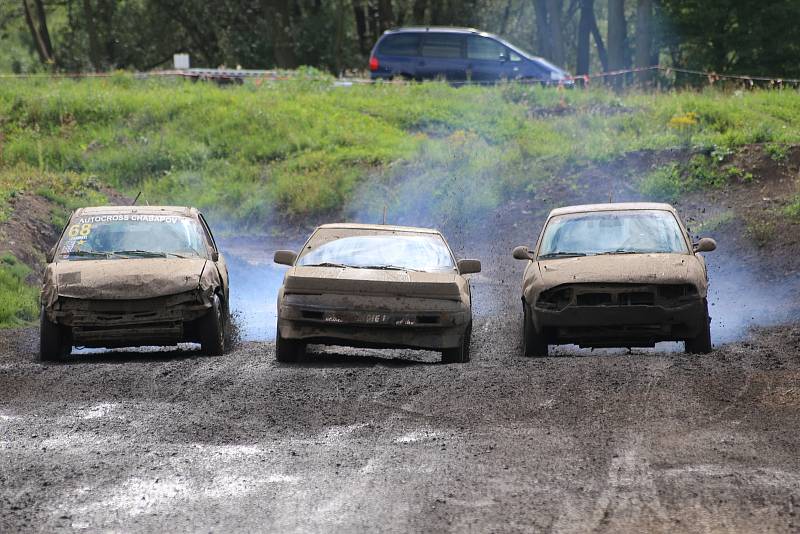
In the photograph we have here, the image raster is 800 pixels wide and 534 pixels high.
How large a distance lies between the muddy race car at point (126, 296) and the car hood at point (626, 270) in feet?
11.3

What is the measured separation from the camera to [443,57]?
38.6 meters

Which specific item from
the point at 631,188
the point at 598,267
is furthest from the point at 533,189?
the point at 598,267

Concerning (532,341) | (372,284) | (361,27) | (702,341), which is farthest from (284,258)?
(361,27)

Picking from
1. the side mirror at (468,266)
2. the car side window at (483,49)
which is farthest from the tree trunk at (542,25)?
the side mirror at (468,266)

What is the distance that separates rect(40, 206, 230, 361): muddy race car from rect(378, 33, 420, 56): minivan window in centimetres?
2518

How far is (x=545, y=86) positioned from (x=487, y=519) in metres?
29.5

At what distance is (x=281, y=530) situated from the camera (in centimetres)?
709

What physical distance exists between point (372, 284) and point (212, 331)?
1.91 meters

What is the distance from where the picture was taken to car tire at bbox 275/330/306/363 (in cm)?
1302

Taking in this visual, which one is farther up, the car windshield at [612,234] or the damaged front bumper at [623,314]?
the car windshield at [612,234]

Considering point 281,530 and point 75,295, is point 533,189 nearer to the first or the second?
point 75,295

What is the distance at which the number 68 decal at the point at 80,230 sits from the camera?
47.9 ft

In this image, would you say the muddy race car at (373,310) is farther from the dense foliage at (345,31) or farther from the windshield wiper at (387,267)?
the dense foliage at (345,31)

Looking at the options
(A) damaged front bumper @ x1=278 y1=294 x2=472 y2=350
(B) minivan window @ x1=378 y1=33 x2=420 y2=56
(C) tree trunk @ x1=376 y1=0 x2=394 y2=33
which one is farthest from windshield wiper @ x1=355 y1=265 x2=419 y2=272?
(C) tree trunk @ x1=376 y1=0 x2=394 y2=33
